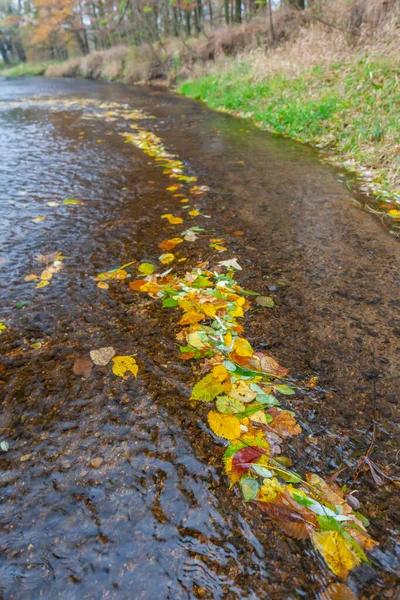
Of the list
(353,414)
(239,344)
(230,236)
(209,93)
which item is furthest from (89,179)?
(209,93)

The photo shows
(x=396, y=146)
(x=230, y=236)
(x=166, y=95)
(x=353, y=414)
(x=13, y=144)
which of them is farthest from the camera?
(x=166, y=95)

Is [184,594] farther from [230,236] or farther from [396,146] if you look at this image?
[396,146]

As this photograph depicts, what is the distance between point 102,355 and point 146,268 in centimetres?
87

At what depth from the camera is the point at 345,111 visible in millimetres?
5418

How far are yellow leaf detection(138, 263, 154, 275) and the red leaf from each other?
1.42m

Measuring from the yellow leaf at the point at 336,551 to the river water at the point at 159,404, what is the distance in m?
0.03

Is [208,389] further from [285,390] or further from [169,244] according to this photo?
[169,244]

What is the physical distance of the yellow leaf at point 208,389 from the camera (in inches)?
56.8

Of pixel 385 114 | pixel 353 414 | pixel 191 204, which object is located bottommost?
pixel 353 414

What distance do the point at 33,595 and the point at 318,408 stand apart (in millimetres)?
1090

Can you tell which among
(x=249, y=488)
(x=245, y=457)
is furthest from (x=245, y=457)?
(x=249, y=488)

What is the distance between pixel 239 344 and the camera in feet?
5.60

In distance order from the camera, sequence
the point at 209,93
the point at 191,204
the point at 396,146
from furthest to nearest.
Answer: the point at 209,93 → the point at 396,146 → the point at 191,204

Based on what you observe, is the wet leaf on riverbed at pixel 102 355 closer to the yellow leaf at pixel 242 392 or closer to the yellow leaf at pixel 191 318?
the yellow leaf at pixel 191 318
